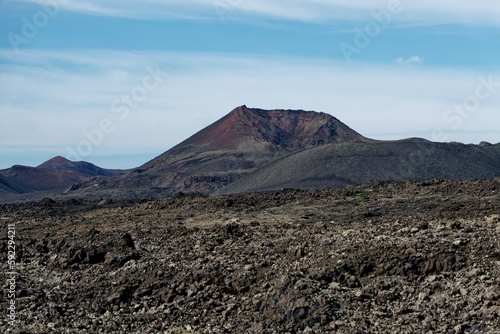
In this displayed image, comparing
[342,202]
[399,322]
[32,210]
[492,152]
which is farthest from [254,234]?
[492,152]

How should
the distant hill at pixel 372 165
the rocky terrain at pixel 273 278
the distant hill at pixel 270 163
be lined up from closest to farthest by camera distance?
the rocky terrain at pixel 273 278 < the distant hill at pixel 372 165 < the distant hill at pixel 270 163

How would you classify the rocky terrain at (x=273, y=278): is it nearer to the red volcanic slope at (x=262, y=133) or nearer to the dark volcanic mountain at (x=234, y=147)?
the dark volcanic mountain at (x=234, y=147)

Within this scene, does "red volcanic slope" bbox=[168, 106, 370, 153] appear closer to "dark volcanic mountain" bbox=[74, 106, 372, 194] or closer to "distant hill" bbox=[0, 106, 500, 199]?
"dark volcanic mountain" bbox=[74, 106, 372, 194]

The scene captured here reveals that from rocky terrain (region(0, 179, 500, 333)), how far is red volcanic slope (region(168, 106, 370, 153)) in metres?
75.8

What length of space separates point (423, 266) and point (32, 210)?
22676 mm

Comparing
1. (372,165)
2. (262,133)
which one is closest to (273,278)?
(372,165)

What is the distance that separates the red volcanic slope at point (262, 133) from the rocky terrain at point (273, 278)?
7579 centimetres

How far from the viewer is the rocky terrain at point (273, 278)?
11.9 meters

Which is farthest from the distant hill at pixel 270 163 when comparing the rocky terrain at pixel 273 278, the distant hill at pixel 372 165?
the rocky terrain at pixel 273 278

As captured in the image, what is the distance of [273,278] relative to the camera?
13648 millimetres

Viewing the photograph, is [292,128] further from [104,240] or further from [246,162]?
[104,240]

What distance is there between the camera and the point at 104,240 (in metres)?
17.8

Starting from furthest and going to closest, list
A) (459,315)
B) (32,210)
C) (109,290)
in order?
1. (32,210)
2. (109,290)
3. (459,315)

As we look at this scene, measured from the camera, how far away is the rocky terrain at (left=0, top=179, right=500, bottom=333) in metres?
11.9
